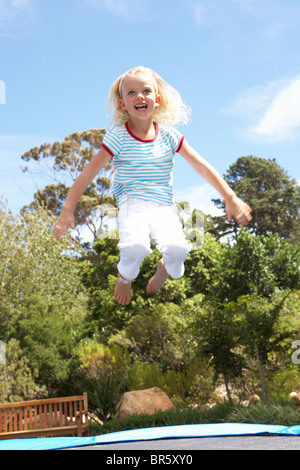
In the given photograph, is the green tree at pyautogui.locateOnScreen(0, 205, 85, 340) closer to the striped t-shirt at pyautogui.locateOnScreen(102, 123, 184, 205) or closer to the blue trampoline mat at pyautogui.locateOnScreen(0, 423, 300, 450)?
the blue trampoline mat at pyautogui.locateOnScreen(0, 423, 300, 450)

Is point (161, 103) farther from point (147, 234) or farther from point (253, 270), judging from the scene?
point (253, 270)

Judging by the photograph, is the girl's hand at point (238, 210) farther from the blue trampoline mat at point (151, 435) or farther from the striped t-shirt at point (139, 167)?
the blue trampoline mat at point (151, 435)

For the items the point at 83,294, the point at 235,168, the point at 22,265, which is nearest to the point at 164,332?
the point at 22,265

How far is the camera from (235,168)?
121 feet

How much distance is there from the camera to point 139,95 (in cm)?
241

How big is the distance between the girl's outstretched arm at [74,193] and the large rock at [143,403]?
9.94m

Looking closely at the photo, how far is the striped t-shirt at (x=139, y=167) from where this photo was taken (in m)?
2.47

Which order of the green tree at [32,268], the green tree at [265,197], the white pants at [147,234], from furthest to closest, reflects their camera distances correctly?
the green tree at [265,197] → the green tree at [32,268] → the white pants at [147,234]

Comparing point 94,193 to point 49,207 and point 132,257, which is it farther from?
point 132,257

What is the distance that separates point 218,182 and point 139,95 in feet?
2.01

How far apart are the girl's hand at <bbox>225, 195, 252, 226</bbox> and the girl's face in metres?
0.58

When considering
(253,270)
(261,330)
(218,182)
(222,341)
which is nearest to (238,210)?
(218,182)

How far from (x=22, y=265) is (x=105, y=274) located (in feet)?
9.75

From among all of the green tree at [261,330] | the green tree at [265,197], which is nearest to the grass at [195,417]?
the green tree at [261,330]
